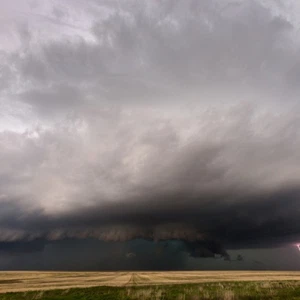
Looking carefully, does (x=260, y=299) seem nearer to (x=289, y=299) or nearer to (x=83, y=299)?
(x=289, y=299)

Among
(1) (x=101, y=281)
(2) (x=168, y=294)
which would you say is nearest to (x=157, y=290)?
(2) (x=168, y=294)

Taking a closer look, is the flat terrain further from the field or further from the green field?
the green field

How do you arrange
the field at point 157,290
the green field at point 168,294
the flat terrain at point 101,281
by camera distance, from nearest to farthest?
1. the green field at point 168,294
2. the field at point 157,290
3. the flat terrain at point 101,281

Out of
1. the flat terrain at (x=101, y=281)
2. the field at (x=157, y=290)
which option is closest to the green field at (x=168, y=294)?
the field at (x=157, y=290)

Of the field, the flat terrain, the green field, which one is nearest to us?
the green field

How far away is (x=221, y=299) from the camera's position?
4469 cm

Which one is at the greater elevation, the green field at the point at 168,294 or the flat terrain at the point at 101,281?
the flat terrain at the point at 101,281

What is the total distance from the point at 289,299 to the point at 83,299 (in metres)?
33.5

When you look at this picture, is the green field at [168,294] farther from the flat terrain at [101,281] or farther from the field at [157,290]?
the flat terrain at [101,281]

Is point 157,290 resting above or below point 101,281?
below

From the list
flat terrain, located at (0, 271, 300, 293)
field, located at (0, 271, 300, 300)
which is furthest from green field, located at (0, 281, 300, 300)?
A: flat terrain, located at (0, 271, 300, 293)

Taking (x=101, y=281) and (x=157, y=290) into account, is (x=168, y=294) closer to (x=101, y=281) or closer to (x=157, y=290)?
(x=157, y=290)

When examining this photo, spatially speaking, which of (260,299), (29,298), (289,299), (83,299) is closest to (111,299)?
(83,299)

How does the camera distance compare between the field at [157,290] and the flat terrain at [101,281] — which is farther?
the flat terrain at [101,281]
